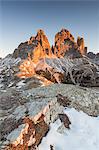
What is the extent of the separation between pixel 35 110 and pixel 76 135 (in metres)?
2.33

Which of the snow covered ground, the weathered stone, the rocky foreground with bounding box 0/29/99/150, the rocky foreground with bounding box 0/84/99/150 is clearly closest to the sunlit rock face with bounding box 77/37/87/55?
the rocky foreground with bounding box 0/29/99/150

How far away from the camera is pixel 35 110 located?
43.0ft

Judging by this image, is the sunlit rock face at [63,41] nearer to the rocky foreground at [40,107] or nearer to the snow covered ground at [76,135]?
the rocky foreground at [40,107]

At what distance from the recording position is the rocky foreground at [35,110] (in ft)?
36.9

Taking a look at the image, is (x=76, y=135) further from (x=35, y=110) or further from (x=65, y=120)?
(x=35, y=110)

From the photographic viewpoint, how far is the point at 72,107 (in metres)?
15.3

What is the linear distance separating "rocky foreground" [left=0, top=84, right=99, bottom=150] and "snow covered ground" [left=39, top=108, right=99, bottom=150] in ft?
1.12

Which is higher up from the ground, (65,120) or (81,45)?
(81,45)

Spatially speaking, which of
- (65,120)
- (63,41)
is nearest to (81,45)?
(63,41)

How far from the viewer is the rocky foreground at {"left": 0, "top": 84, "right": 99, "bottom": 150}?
1125cm

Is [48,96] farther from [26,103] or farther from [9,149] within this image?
[9,149]

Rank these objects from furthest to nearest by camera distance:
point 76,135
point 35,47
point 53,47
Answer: point 53,47
point 35,47
point 76,135

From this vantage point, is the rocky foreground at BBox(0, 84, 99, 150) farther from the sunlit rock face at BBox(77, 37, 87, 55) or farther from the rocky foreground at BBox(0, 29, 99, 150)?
the sunlit rock face at BBox(77, 37, 87, 55)

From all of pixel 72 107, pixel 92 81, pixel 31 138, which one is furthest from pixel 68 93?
pixel 92 81
